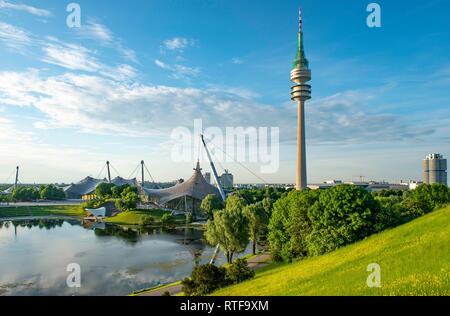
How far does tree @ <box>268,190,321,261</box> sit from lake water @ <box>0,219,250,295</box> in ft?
29.8

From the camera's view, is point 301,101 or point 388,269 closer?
point 388,269

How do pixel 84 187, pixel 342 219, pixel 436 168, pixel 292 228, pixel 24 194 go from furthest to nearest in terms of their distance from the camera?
pixel 436 168, pixel 84 187, pixel 24 194, pixel 292 228, pixel 342 219

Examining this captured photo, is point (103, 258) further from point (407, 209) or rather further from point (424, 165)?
point (424, 165)

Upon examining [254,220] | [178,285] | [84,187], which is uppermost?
[84,187]

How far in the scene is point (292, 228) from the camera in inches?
1216

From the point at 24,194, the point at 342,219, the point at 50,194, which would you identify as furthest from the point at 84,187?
the point at 342,219

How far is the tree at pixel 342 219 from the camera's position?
26.3 metres

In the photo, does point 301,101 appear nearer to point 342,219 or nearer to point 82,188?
A: point 342,219

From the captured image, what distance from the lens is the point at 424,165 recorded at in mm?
187125

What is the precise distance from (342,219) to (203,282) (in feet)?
42.4

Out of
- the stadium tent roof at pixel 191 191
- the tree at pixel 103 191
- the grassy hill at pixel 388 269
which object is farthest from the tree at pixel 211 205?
the grassy hill at pixel 388 269

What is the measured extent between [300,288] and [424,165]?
20406 centimetres
